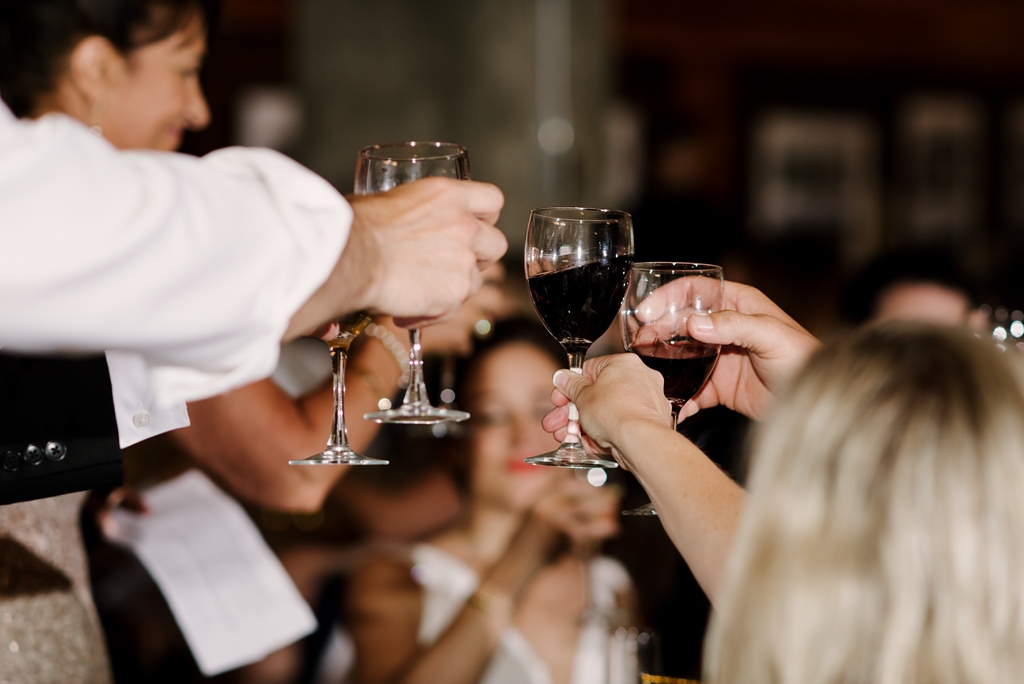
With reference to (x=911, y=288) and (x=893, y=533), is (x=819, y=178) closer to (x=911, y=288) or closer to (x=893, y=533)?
(x=911, y=288)

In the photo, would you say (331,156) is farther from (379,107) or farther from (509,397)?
(509,397)

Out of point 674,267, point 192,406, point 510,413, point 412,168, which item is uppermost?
point 412,168

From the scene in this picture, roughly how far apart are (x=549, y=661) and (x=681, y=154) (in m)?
2.86

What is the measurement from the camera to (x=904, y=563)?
73 cm

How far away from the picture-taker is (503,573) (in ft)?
6.86

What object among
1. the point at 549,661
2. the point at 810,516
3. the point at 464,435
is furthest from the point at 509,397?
the point at 810,516

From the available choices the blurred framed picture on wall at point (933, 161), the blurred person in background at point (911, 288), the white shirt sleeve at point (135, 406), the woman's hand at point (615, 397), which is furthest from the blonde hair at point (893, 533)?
the blurred framed picture on wall at point (933, 161)

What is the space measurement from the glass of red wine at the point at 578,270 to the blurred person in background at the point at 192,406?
18.8 inches

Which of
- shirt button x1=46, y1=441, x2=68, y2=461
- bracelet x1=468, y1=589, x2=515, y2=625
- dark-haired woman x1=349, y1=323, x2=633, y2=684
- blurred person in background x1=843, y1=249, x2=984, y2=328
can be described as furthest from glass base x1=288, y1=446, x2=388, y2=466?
blurred person in background x1=843, y1=249, x2=984, y2=328

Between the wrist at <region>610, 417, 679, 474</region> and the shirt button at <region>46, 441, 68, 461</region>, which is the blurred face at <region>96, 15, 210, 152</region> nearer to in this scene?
the shirt button at <region>46, 441, 68, 461</region>

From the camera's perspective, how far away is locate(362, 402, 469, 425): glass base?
106cm

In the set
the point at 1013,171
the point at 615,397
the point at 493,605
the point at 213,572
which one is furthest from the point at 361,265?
the point at 1013,171

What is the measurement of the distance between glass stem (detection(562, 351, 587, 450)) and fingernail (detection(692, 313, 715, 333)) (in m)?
0.13

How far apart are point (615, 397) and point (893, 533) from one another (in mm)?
358
